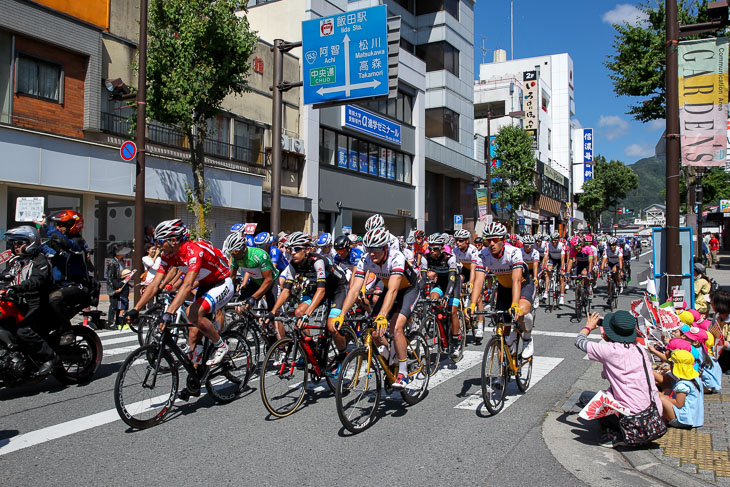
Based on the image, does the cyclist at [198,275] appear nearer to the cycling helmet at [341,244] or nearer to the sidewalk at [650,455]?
the cycling helmet at [341,244]

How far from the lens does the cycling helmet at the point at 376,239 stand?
20.4 ft

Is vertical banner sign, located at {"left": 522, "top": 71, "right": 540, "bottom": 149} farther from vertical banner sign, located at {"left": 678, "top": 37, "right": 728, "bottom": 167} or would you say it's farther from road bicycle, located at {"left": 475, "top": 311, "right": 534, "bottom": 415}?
road bicycle, located at {"left": 475, "top": 311, "right": 534, "bottom": 415}

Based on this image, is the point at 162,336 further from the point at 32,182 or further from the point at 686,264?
the point at 32,182

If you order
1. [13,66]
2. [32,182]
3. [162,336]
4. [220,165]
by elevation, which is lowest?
[162,336]

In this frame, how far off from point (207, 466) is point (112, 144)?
15820mm

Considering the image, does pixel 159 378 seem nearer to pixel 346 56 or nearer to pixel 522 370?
pixel 522 370

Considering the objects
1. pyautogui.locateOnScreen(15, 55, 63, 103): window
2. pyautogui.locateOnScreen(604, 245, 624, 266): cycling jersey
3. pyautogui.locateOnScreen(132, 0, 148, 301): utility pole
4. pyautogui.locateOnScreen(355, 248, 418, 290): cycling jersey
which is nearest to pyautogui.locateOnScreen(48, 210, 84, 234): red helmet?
pyautogui.locateOnScreen(355, 248, 418, 290): cycling jersey

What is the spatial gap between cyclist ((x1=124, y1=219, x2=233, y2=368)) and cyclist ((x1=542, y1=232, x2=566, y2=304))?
37.7 feet

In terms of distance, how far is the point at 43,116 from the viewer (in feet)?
53.5

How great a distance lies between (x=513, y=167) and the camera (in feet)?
146

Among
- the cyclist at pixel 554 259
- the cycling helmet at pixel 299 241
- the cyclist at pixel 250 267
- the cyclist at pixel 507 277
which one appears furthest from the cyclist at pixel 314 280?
the cyclist at pixel 554 259

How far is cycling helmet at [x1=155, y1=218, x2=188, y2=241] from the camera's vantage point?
6246 millimetres

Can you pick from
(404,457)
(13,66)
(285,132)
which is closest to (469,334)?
(404,457)

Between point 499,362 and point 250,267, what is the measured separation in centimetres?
393
